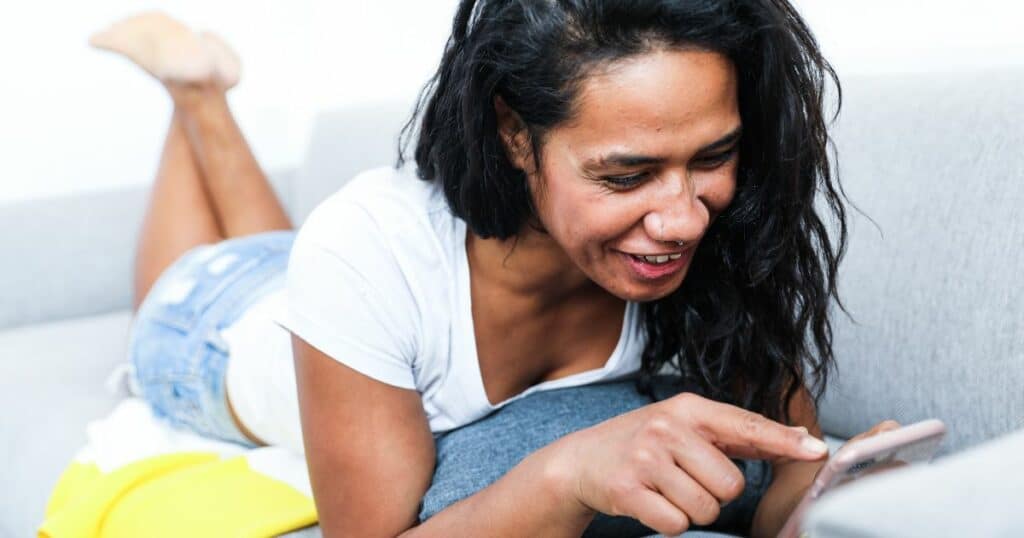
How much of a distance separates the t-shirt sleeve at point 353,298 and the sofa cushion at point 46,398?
0.61m

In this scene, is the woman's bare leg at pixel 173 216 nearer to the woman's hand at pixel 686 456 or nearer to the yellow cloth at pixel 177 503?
the yellow cloth at pixel 177 503

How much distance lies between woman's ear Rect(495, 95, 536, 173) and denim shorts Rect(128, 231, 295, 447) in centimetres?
71

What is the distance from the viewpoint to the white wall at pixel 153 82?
2.58 metres

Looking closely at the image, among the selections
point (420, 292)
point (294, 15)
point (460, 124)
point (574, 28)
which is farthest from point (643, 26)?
point (294, 15)

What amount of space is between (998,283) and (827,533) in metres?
0.73

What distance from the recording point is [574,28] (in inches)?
41.3

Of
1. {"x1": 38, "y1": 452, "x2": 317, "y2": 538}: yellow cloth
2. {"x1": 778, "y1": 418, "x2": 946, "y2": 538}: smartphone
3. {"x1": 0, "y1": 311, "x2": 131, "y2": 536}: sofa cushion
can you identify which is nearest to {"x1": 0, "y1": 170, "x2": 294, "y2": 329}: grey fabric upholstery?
{"x1": 0, "y1": 311, "x2": 131, "y2": 536}: sofa cushion

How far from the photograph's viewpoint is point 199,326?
5.77 feet

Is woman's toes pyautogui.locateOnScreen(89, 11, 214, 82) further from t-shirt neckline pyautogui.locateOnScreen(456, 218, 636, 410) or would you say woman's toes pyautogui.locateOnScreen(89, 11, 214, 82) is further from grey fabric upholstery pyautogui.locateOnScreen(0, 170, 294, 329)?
t-shirt neckline pyautogui.locateOnScreen(456, 218, 636, 410)

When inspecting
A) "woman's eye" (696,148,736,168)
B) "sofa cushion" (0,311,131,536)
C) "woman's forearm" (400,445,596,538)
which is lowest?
"sofa cushion" (0,311,131,536)

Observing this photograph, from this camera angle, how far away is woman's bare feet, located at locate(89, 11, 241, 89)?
2.03 metres

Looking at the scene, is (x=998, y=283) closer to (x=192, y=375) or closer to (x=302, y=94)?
(x=192, y=375)

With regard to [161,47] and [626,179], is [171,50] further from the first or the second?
[626,179]

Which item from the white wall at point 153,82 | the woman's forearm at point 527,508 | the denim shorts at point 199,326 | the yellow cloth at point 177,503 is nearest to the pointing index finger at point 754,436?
the woman's forearm at point 527,508
